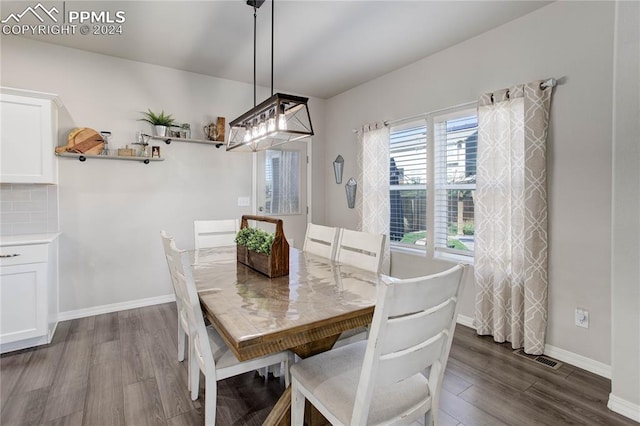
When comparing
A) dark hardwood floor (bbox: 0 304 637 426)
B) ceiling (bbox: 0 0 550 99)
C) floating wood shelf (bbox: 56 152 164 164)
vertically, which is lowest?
dark hardwood floor (bbox: 0 304 637 426)

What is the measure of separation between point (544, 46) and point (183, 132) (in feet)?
11.8

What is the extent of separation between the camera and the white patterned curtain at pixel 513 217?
2.48m

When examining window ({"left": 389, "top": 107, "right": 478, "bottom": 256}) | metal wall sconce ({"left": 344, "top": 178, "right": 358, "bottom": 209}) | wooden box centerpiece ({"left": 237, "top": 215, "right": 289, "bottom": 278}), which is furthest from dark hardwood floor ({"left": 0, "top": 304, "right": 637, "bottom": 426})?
metal wall sconce ({"left": 344, "top": 178, "right": 358, "bottom": 209})

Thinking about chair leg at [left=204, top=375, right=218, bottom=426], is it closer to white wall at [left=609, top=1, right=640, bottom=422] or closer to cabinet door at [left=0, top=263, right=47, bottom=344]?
cabinet door at [left=0, top=263, right=47, bottom=344]

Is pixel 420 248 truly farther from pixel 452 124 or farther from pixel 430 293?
pixel 430 293

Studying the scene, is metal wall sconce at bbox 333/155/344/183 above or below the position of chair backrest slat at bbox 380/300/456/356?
above

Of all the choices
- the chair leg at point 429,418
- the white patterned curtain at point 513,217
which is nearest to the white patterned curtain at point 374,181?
the white patterned curtain at point 513,217

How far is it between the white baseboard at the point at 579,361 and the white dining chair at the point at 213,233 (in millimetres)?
2864

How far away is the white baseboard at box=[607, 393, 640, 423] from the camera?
70.9 inches

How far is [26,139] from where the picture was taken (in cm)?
272

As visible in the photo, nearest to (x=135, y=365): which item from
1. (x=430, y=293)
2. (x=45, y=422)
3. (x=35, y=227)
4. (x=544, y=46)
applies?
(x=45, y=422)

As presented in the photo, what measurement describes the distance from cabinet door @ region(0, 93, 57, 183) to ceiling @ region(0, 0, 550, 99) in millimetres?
A: 745

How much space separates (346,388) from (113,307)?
10.6ft

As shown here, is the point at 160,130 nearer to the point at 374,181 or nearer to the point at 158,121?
the point at 158,121
